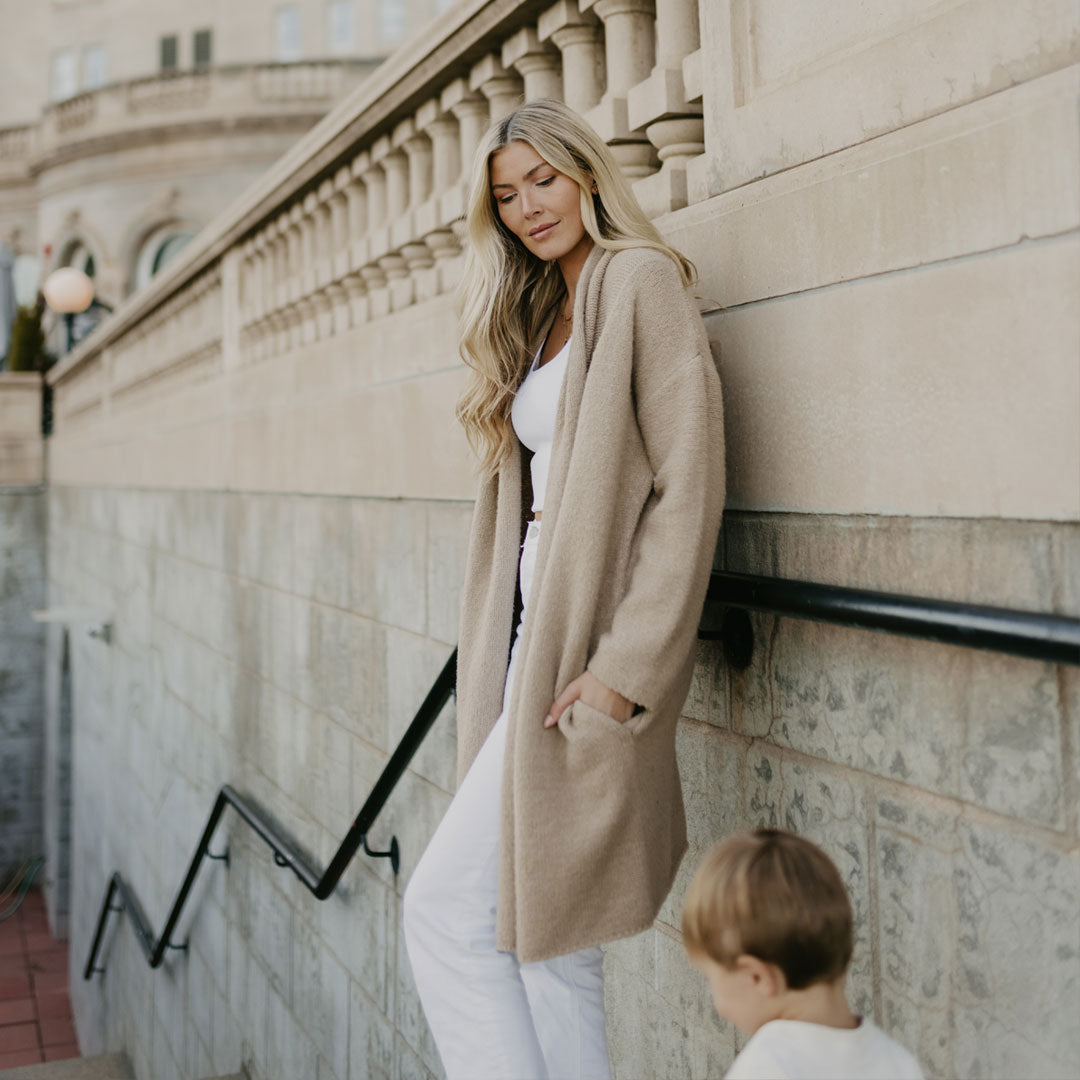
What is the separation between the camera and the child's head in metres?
1.33

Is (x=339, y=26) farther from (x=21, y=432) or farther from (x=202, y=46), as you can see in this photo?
(x=21, y=432)

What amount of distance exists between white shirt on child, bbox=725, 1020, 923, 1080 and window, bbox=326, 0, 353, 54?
87.8 ft

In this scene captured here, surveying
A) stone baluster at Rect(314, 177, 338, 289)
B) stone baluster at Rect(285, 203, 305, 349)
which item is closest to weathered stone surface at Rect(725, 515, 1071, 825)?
stone baluster at Rect(314, 177, 338, 289)

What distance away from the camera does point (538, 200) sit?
210cm

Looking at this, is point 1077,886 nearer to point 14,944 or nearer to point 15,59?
point 14,944

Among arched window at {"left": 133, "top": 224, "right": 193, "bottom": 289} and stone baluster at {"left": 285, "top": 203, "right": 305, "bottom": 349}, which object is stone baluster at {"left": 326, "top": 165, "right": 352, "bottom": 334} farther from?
arched window at {"left": 133, "top": 224, "right": 193, "bottom": 289}

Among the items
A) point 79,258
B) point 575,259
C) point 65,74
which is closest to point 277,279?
point 575,259

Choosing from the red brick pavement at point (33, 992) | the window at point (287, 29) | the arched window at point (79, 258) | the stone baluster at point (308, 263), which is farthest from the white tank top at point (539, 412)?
the window at point (287, 29)

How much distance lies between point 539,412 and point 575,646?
0.51m

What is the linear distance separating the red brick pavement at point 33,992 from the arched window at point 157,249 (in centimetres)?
1220

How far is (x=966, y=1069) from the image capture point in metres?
1.68

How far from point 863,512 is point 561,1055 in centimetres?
106

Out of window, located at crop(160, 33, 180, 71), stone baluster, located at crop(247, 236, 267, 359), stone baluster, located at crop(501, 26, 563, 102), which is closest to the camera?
stone baluster, located at crop(501, 26, 563, 102)

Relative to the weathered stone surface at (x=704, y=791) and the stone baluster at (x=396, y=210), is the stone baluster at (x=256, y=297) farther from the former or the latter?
the weathered stone surface at (x=704, y=791)
